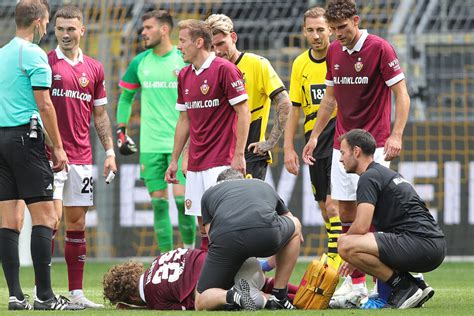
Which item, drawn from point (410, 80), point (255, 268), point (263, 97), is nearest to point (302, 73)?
point (263, 97)

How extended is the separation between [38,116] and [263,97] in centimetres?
264

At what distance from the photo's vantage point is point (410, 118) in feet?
46.9

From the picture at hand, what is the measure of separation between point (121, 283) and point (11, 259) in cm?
78

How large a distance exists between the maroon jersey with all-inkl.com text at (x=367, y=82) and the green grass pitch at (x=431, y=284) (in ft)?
4.63

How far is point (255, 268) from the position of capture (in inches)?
313

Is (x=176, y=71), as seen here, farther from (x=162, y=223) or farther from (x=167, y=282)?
(x=167, y=282)

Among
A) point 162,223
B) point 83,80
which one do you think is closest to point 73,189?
point 83,80

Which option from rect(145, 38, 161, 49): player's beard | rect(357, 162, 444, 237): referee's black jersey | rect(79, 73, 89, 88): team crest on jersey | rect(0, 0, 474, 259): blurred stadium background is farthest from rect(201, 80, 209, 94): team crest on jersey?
rect(0, 0, 474, 259): blurred stadium background

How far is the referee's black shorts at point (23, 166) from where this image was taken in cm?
782

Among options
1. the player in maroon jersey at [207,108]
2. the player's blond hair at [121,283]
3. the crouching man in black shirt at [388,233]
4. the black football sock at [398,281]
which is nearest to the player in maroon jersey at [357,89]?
Result: the crouching man in black shirt at [388,233]

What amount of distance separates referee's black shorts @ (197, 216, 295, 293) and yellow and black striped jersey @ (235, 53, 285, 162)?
7.38 feet

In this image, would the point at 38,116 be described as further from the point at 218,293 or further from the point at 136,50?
the point at 136,50

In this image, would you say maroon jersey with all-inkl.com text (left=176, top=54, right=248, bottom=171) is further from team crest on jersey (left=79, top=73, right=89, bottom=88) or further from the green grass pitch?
the green grass pitch

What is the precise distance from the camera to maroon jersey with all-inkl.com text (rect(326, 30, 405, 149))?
28.6 ft
